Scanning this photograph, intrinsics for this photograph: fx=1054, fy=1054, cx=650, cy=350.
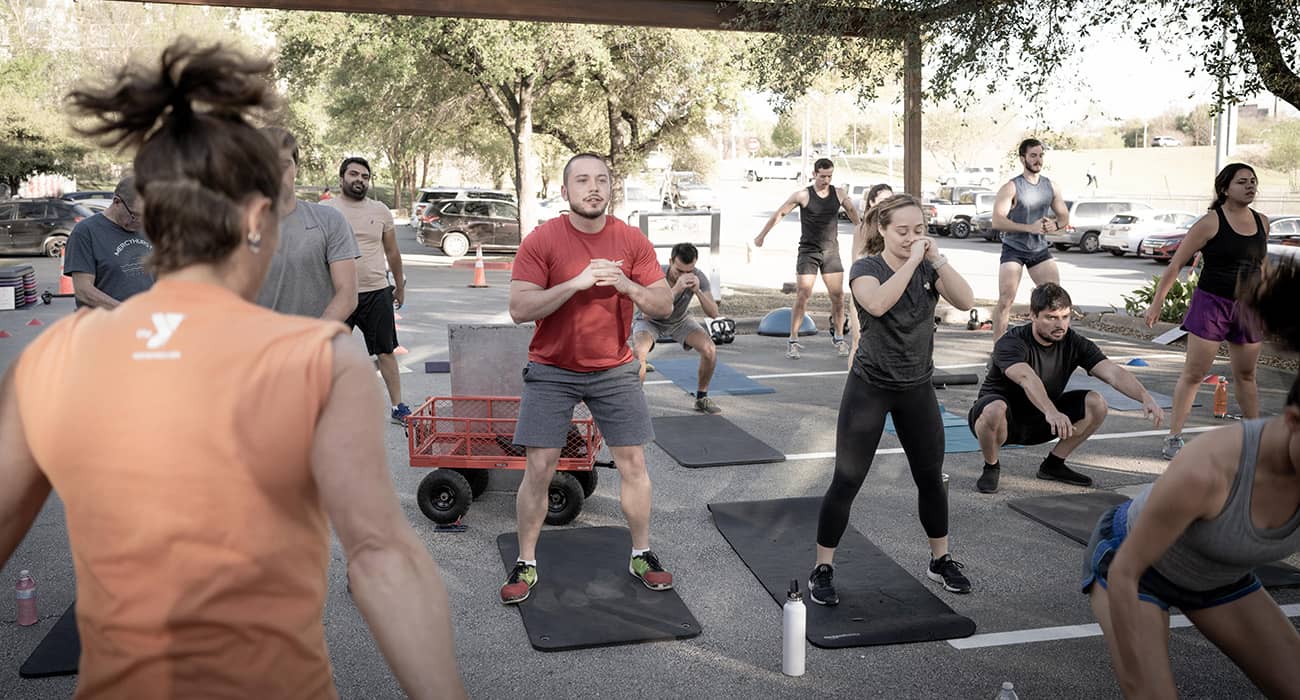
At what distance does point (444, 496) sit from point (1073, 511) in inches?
144

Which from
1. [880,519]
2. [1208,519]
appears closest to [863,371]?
[880,519]

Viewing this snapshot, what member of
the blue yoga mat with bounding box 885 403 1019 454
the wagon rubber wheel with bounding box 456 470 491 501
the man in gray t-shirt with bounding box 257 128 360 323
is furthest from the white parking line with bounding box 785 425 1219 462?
the man in gray t-shirt with bounding box 257 128 360 323

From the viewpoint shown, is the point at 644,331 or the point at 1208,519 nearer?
the point at 1208,519

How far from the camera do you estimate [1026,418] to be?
6.51 metres

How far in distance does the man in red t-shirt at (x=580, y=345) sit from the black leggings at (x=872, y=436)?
0.87 meters

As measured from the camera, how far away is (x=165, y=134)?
1.58 meters

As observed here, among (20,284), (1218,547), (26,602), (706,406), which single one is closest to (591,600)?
(26,602)

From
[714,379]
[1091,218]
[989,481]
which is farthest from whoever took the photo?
[1091,218]

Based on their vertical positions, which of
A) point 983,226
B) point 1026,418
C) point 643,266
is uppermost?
point 983,226

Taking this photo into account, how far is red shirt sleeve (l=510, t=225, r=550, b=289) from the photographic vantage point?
190 inches

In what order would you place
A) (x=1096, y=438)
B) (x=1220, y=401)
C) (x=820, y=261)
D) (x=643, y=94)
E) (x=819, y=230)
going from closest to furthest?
1. (x=1096, y=438)
2. (x=1220, y=401)
3. (x=819, y=230)
4. (x=820, y=261)
5. (x=643, y=94)

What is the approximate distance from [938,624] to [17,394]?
3897mm

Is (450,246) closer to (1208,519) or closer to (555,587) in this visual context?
(555,587)

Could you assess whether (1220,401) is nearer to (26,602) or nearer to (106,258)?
(106,258)
